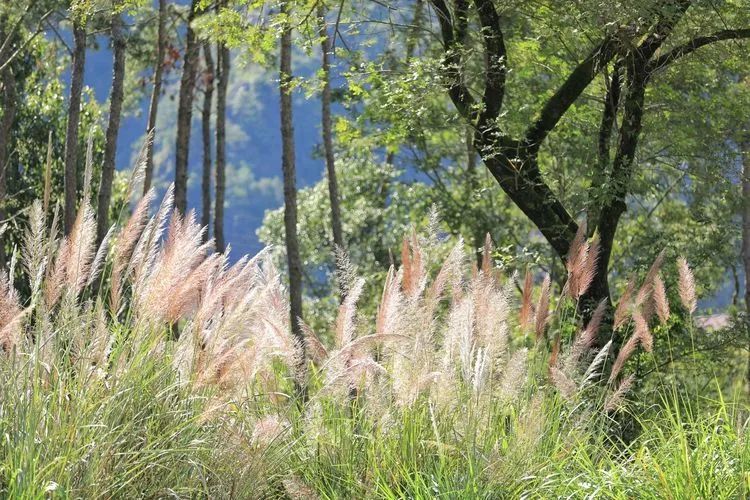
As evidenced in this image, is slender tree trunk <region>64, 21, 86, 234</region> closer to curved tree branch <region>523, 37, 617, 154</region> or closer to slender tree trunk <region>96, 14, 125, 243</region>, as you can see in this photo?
slender tree trunk <region>96, 14, 125, 243</region>

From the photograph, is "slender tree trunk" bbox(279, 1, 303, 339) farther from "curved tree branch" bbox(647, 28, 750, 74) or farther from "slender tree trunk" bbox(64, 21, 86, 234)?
"curved tree branch" bbox(647, 28, 750, 74)

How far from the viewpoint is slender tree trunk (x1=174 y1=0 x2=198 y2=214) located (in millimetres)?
16031

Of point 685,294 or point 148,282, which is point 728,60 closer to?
point 685,294

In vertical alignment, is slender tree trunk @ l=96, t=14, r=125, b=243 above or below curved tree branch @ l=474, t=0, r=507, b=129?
above

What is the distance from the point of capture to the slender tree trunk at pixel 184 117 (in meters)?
16.0

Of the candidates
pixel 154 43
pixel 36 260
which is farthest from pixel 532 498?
pixel 154 43

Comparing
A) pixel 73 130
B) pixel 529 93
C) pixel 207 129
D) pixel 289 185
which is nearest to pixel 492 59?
pixel 529 93

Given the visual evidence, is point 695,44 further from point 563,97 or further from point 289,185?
point 289,185

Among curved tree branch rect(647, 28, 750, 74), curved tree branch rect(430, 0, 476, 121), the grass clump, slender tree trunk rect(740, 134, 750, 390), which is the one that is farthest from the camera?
slender tree trunk rect(740, 134, 750, 390)

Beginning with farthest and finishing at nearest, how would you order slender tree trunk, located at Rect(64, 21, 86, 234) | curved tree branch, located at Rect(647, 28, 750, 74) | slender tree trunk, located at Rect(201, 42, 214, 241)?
1. slender tree trunk, located at Rect(201, 42, 214, 241)
2. slender tree trunk, located at Rect(64, 21, 86, 234)
3. curved tree branch, located at Rect(647, 28, 750, 74)

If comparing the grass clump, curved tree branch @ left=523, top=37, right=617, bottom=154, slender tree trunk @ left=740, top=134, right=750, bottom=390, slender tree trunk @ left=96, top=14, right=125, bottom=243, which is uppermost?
slender tree trunk @ left=96, top=14, right=125, bottom=243

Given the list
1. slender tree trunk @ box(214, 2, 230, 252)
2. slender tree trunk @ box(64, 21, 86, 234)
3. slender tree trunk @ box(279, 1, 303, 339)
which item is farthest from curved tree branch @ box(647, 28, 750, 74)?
slender tree trunk @ box(214, 2, 230, 252)

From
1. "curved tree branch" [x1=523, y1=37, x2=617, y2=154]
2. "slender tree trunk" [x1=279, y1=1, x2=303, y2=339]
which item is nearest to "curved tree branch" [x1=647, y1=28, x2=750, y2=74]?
"curved tree branch" [x1=523, y1=37, x2=617, y2=154]

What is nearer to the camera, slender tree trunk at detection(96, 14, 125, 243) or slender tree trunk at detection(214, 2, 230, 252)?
slender tree trunk at detection(96, 14, 125, 243)
